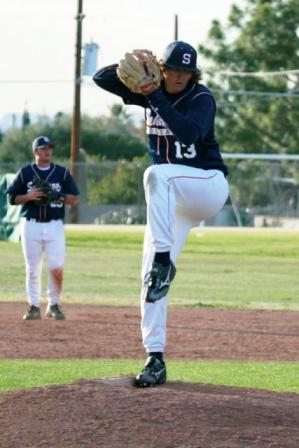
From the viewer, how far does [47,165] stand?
592 inches

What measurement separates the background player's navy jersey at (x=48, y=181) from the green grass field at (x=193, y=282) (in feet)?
11.7

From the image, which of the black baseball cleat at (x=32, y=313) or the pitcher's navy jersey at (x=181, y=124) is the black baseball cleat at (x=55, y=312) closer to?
the black baseball cleat at (x=32, y=313)

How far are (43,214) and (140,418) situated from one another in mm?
8456

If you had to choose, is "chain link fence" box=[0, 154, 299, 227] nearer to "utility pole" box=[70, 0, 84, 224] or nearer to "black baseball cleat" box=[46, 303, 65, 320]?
"utility pole" box=[70, 0, 84, 224]

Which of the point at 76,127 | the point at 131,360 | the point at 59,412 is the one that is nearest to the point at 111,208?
the point at 76,127

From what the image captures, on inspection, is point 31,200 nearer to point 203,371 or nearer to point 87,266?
point 203,371

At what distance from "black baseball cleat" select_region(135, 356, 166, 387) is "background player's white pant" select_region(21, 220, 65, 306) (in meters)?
7.26

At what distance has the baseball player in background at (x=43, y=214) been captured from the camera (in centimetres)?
1473

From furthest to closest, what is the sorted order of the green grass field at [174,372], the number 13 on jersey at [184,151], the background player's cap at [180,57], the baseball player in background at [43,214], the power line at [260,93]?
the power line at [260,93] → the baseball player in background at [43,214] → the green grass field at [174,372] → the number 13 on jersey at [184,151] → the background player's cap at [180,57]

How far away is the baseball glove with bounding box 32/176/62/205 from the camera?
14.6 meters

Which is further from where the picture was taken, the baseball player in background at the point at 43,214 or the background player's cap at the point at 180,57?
the baseball player in background at the point at 43,214


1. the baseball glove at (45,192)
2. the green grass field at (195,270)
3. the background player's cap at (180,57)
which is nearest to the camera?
the background player's cap at (180,57)

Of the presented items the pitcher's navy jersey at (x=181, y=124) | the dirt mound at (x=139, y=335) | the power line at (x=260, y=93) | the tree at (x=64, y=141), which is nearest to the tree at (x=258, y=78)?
the power line at (x=260, y=93)

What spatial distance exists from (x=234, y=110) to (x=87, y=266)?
3185 cm
